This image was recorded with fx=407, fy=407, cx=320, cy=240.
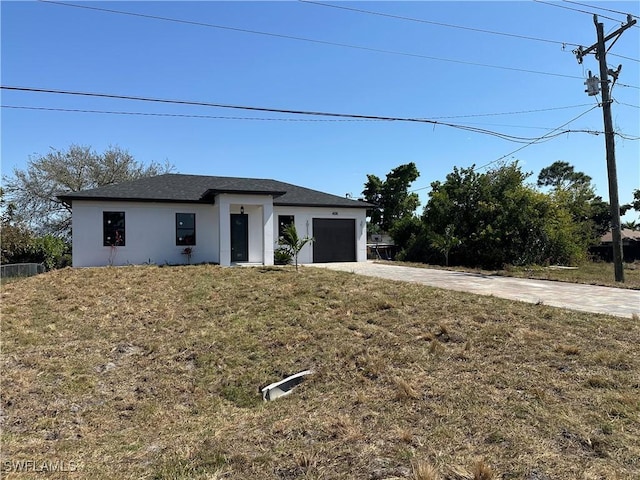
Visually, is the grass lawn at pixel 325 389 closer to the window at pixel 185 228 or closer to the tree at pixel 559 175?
the window at pixel 185 228

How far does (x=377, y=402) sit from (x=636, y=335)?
152 inches

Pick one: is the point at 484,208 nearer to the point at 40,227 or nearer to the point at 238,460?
the point at 238,460

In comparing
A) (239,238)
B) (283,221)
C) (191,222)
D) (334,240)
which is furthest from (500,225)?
(191,222)

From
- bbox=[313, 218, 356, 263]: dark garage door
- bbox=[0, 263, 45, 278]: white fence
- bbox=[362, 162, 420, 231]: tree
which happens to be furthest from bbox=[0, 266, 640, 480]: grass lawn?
bbox=[362, 162, 420, 231]: tree

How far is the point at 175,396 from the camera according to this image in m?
5.05

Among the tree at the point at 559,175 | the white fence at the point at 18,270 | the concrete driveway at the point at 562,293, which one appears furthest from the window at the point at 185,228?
the tree at the point at 559,175

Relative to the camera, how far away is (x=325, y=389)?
4.80 meters

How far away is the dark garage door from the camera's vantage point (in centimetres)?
1830

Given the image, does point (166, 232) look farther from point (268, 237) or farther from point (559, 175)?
point (559, 175)

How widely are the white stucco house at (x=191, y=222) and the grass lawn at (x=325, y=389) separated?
6.51 meters

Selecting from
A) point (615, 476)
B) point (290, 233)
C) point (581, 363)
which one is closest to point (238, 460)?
point (615, 476)

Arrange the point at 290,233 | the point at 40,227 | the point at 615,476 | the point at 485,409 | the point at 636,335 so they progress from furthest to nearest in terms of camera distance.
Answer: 1. the point at 40,227
2. the point at 290,233
3. the point at 636,335
4. the point at 485,409
5. the point at 615,476

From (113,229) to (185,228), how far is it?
2.54m

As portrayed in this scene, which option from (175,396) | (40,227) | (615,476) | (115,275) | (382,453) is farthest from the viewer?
(40,227)
